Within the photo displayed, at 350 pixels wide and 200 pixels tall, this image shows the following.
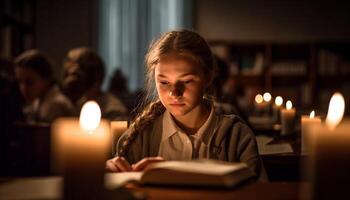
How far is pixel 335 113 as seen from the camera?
913 mm

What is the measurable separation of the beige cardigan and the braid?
0.04 feet

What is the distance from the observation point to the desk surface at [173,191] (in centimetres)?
96

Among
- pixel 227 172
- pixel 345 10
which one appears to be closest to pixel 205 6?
pixel 345 10

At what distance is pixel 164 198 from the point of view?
0.95 meters

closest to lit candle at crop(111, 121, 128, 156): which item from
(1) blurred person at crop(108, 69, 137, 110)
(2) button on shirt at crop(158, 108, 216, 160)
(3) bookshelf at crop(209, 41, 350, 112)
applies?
(2) button on shirt at crop(158, 108, 216, 160)

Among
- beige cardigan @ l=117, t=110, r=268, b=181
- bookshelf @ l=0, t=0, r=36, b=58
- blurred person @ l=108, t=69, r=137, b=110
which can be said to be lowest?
blurred person @ l=108, t=69, r=137, b=110

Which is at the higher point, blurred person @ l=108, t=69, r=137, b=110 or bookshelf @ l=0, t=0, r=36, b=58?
bookshelf @ l=0, t=0, r=36, b=58

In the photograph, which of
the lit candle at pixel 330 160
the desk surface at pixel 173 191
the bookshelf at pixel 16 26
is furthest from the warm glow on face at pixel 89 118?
the bookshelf at pixel 16 26

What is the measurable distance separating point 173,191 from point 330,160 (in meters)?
0.33

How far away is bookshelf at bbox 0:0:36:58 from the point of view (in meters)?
5.19

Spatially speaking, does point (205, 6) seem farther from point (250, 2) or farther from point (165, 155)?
point (165, 155)

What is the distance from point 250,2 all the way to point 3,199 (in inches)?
248

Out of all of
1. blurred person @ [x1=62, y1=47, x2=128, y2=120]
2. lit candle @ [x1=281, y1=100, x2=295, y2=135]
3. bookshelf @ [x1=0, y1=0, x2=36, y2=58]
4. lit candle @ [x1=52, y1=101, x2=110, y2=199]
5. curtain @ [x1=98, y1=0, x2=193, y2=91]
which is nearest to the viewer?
lit candle @ [x1=52, y1=101, x2=110, y2=199]

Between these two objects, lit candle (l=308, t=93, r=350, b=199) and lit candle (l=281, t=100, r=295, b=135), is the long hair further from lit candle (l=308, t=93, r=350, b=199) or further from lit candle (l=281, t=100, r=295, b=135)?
lit candle (l=308, t=93, r=350, b=199)
